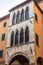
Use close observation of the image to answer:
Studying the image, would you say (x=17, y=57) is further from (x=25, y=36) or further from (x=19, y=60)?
(x=25, y=36)

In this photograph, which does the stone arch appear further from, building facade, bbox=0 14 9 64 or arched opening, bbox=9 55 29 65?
building facade, bbox=0 14 9 64

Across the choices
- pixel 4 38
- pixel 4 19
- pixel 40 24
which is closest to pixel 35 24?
pixel 40 24

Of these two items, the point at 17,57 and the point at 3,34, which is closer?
the point at 17,57

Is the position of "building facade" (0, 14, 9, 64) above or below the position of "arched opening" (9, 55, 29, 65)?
above

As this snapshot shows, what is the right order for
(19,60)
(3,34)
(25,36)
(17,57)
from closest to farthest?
(25,36) → (17,57) → (19,60) → (3,34)

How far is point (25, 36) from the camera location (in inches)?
647

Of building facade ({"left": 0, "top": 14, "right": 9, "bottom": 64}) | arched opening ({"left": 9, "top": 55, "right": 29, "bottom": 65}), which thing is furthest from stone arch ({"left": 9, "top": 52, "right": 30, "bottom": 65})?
building facade ({"left": 0, "top": 14, "right": 9, "bottom": 64})

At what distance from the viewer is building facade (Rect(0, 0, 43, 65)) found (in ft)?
50.4

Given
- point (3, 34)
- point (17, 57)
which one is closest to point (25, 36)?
point (17, 57)

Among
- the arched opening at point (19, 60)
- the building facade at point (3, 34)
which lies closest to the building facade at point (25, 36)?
the arched opening at point (19, 60)

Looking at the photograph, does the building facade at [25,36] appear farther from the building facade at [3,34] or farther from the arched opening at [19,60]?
the building facade at [3,34]

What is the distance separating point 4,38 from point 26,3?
6946mm

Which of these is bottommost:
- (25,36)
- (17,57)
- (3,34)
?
(17,57)

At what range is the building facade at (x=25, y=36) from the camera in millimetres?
15348
